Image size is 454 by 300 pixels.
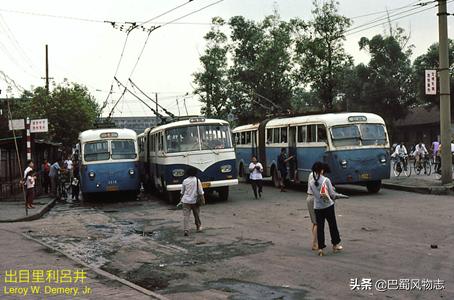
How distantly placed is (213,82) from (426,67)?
16.4 meters

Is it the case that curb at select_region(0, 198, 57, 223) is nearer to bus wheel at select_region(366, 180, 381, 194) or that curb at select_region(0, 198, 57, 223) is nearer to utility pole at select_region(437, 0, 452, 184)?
bus wheel at select_region(366, 180, 381, 194)

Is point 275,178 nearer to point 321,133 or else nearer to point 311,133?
point 311,133

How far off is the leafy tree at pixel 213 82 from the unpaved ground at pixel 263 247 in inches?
1120

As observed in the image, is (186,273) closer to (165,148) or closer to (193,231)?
(193,231)

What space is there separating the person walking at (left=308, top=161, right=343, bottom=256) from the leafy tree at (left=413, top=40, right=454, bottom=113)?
31862 millimetres

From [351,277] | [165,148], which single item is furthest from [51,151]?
[351,277]

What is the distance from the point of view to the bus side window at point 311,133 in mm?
20484

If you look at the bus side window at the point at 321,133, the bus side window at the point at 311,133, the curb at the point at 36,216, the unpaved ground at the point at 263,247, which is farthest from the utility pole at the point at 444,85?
the curb at the point at 36,216

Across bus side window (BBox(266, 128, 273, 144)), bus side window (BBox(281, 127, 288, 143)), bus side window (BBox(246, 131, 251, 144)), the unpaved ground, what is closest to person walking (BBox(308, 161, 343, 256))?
the unpaved ground

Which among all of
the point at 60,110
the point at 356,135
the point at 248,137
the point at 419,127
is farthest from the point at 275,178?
the point at 419,127

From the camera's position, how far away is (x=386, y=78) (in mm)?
41406

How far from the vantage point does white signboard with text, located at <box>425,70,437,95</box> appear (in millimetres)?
20406

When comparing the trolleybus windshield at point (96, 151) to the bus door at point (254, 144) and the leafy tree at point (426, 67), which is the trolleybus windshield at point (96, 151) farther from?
the leafy tree at point (426, 67)

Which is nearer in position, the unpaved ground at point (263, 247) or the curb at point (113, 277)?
the curb at point (113, 277)
